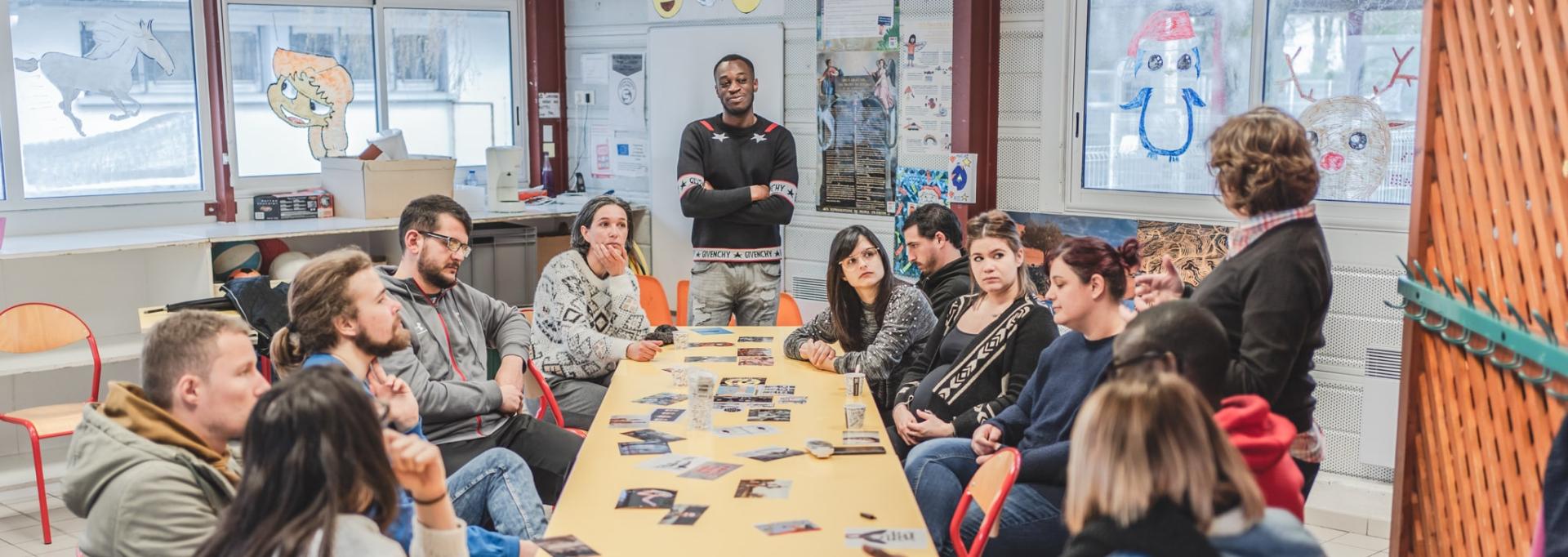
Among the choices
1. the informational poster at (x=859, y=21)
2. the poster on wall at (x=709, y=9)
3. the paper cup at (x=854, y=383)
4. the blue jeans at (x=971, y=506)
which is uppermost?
the poster on wall at (x=709, y=9)

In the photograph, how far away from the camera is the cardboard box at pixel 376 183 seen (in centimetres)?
661

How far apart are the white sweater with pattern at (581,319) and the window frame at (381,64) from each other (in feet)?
8.78

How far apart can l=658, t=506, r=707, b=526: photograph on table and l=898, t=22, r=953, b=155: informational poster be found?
358cm

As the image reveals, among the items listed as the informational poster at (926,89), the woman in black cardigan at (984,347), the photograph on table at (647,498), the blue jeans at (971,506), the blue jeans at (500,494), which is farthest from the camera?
the informational poster at (926,89)

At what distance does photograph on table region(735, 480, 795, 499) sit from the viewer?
118 inches

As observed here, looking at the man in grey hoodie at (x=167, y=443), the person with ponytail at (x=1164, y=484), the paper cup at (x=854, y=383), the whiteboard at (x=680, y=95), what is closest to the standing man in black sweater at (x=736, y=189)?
the whiteboard at (x=680, y=95)

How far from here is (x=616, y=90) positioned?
7680 mm

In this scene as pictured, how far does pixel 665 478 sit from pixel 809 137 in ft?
12.9

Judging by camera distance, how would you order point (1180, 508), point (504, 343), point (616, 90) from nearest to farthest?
point (1180, 508) < point (504, 343) < point (616, 90)

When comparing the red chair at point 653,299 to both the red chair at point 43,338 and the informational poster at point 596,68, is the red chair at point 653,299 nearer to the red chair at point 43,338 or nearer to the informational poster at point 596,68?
the red chair at point 43,338

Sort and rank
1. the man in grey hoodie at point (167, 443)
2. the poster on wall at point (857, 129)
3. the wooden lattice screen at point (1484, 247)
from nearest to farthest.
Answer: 1. the man in grey hoodie at point (167, 443)
2. the wooden lattice screen at point (1484, 247)
3. the poster on wall at point (857, 129)

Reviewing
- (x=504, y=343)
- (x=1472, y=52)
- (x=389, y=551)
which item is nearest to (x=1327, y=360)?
(x=1472, y=52)

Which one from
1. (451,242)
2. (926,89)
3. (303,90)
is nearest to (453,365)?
(451,242)

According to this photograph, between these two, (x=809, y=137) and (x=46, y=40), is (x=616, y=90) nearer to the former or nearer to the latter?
(x=809, y=137)
